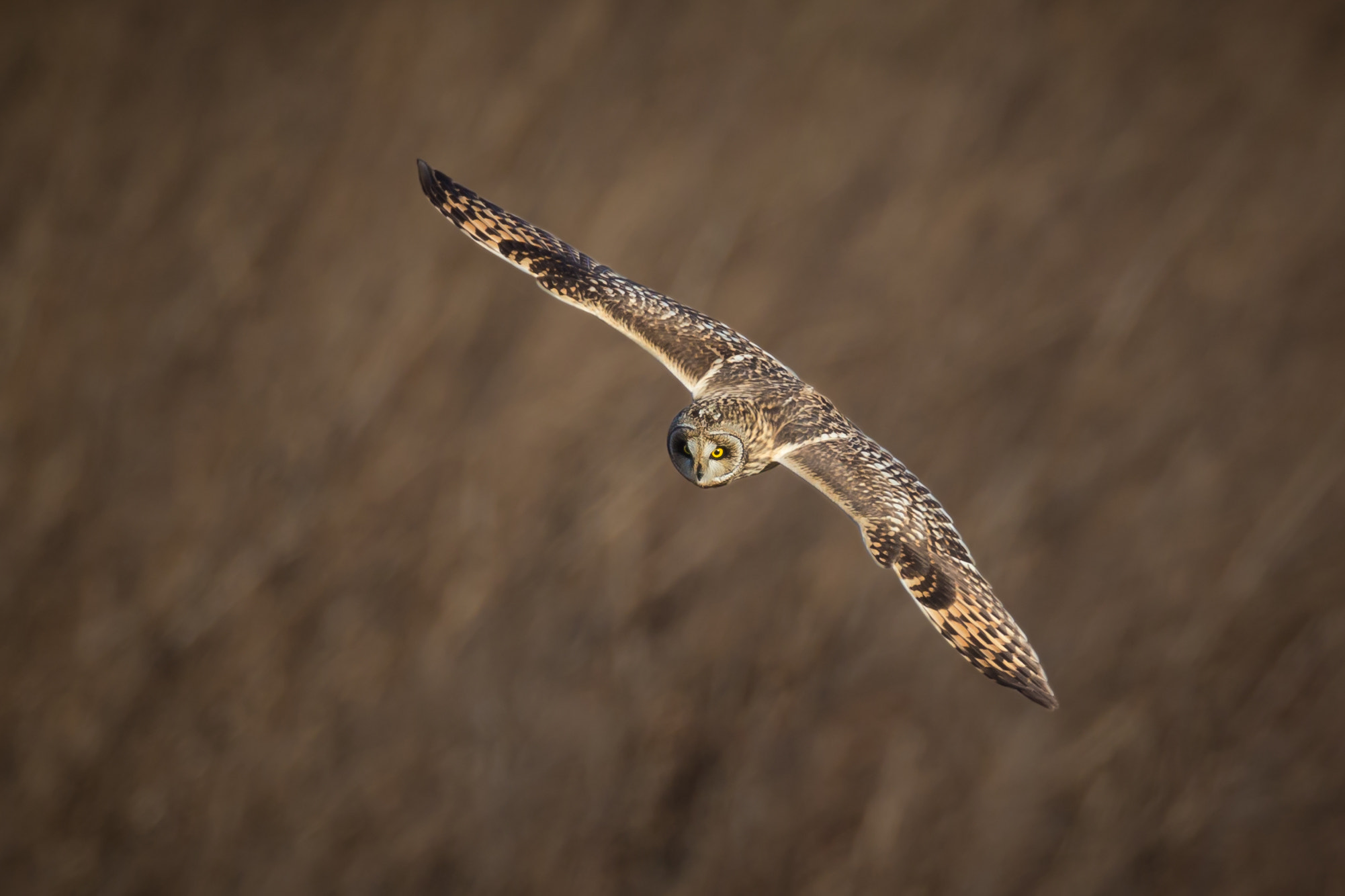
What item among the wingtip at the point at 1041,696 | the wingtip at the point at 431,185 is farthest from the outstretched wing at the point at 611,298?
the wingtip at the point at 1041,696

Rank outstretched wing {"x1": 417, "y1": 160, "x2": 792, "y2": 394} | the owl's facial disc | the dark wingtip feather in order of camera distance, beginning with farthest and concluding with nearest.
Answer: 1. outstretched wing {"x1": 417, "y1": 160, "x2": 792, "y2": 394}
2. the owl's facial disc
3. the dark wingtip feather

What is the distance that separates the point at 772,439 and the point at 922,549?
273 mm

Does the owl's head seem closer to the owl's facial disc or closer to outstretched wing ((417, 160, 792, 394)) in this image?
the owl's facial disc

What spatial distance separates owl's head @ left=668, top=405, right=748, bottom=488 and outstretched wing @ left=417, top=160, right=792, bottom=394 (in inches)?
10.2

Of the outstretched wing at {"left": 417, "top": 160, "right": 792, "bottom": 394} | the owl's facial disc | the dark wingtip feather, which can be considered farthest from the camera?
the outstretched wing at {"left": 417, "top": 160, "right": 792, "bottom": 394}

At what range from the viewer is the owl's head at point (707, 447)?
1226 millimetres

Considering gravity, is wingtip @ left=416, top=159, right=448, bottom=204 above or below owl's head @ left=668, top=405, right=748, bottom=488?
above

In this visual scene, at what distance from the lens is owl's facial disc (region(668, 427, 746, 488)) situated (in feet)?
4.02

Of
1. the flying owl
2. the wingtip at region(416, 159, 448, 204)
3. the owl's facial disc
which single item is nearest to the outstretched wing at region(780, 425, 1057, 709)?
the flying owl

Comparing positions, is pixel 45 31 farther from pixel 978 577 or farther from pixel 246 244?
pixel 978 577

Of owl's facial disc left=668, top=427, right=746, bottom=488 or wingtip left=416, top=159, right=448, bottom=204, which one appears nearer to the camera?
owl's facial disc left=668, top=427, right=746, bottom=488

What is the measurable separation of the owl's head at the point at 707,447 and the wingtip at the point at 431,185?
2.26 ft

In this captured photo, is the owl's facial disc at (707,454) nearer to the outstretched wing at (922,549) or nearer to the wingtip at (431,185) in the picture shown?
the outstretched wing at (922,549)

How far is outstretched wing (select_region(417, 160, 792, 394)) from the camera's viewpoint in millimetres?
1535
